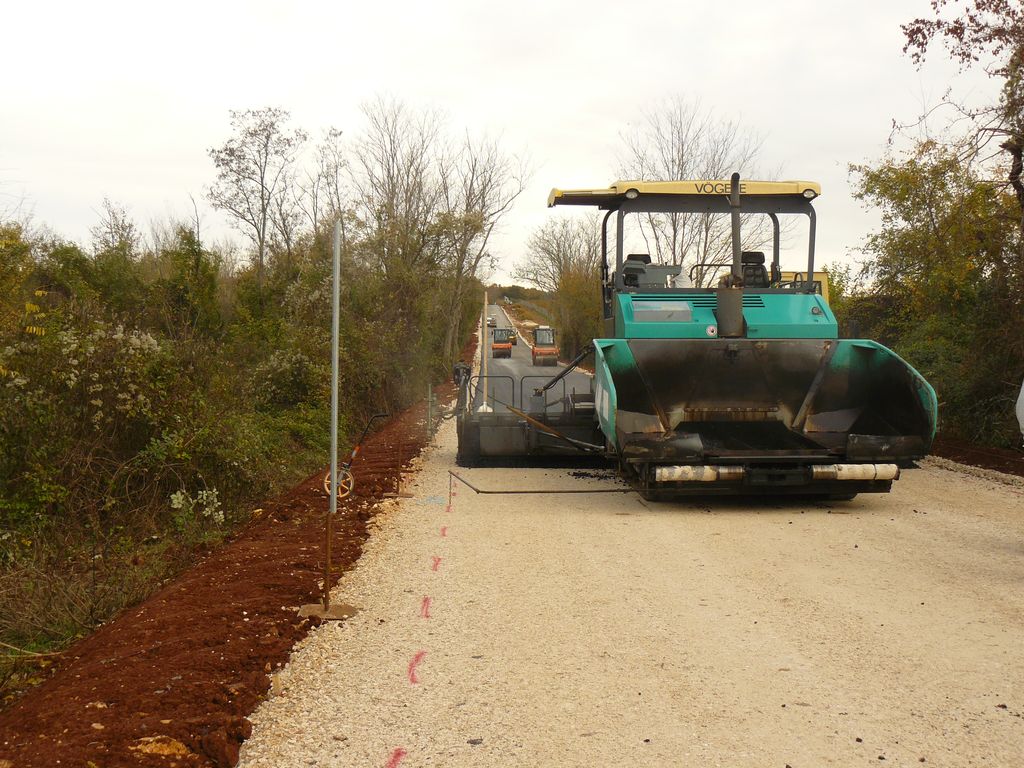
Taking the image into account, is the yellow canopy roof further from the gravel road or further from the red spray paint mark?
the red spray paint mark

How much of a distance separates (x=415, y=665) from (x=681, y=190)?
8217 mm

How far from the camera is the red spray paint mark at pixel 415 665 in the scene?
5012 mm

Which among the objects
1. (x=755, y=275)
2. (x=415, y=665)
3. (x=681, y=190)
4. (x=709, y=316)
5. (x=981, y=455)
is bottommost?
(x=415, y=665)

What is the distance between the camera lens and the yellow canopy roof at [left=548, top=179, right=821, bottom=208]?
11.9m

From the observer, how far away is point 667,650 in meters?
5.45

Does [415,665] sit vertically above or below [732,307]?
below

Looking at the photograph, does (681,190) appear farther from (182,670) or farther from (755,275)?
(182,670)

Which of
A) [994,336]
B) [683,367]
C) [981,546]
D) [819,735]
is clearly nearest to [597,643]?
[819,735]

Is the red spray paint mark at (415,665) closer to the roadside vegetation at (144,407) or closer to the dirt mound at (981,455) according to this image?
the roadside vegetation at (144,407)

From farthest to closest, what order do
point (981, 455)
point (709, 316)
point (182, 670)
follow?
point (981, 455) < point (709, 316) < point (182, 670)

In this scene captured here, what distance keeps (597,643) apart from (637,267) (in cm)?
714

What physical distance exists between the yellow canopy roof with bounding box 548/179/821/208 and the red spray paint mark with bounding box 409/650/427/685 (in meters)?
7.75

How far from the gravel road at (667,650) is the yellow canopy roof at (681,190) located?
176 inches

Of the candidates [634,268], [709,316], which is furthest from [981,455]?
[634,268]
